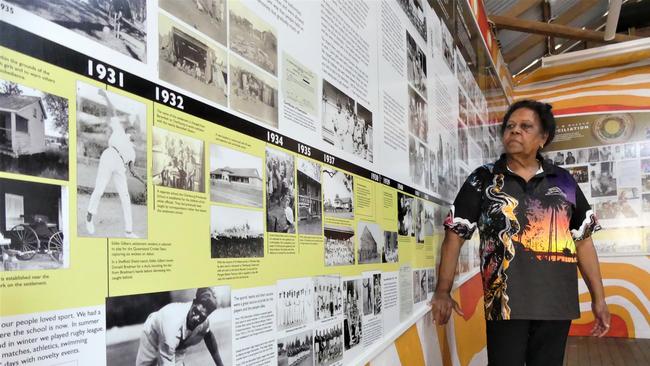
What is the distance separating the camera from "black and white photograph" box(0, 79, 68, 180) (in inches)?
19.7

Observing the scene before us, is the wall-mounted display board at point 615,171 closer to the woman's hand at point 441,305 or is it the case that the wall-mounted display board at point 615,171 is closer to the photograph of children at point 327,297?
the woman's hand at point 441,305

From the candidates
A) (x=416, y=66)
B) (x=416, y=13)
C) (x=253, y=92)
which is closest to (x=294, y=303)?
(x=253, y=92)

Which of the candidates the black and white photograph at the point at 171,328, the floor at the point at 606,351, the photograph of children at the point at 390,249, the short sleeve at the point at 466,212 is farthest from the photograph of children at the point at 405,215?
the floor at the point at 606,351

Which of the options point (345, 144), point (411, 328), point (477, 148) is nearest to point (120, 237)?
point (345, 144)

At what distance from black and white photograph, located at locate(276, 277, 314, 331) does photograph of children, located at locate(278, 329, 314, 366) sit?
0.08 feet

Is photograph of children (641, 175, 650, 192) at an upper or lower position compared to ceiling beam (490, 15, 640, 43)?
lower

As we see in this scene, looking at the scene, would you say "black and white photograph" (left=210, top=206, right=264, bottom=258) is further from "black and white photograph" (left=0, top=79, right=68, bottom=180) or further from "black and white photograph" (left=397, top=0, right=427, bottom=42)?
"black and white photograph" (left=397, top=0, right=427, bottom=42)

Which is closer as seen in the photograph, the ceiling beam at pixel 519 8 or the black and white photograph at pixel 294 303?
the black and white photograph at pixel 294 303

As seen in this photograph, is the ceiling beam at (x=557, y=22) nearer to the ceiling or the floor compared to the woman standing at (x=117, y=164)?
nearer to the ceiling

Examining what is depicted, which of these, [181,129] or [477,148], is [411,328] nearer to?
[181,129]

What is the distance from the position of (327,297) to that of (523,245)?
1.04m

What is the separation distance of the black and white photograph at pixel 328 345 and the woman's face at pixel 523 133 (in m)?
1.19

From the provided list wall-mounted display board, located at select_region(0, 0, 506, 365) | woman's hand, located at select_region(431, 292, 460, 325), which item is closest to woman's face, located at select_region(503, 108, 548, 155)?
woman's hand, located at select_region(431, 292, 460, 325)

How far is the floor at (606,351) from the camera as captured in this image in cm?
437
